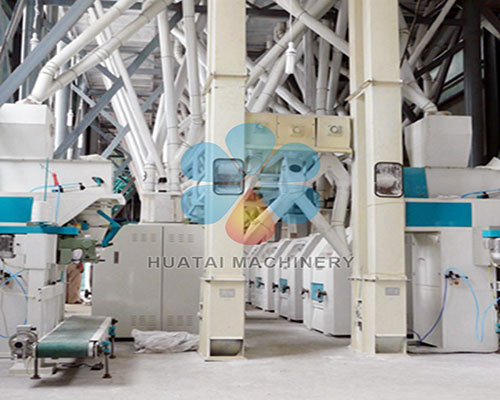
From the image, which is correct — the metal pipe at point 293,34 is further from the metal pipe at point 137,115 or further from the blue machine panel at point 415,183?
the blue machine panel at point 415,183

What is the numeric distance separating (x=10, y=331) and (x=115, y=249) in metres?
2.00

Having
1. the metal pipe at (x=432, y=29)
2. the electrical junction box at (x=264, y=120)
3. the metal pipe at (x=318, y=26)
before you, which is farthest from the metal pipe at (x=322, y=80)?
the electrical junction box at (x=264, y=120)

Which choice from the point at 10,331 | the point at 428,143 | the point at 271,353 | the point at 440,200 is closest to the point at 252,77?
the point at 428,143

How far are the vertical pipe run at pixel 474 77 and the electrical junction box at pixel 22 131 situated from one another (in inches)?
303

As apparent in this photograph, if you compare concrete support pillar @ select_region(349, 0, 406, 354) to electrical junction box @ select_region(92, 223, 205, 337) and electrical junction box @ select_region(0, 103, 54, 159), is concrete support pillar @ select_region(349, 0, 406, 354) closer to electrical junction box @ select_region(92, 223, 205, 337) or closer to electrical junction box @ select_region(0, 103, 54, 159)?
electrical junction box @ select_region(92, 223, 205, 337)

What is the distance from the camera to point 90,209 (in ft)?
22.9

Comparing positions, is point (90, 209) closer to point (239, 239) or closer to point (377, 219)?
point (239, 239)

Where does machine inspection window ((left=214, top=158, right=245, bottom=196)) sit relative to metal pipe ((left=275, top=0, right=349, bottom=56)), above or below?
below

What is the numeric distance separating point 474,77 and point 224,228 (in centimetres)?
703

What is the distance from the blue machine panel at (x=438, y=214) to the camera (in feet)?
24.6

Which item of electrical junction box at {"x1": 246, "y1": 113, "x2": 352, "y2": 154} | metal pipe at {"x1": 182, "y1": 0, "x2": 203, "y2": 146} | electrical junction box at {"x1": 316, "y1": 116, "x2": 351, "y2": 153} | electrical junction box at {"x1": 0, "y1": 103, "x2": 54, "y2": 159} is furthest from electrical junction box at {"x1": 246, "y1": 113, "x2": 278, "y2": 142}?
metal pipe at {"x1": 182, "y1": 0, "x2": 203, "y2": 146}

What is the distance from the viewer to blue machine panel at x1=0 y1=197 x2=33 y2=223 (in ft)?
21.3

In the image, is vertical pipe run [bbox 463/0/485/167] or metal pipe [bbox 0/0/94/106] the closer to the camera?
metal pipe [bbox 0/0/94/106]

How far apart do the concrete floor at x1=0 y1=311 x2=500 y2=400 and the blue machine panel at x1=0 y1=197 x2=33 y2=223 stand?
5.05 ft
